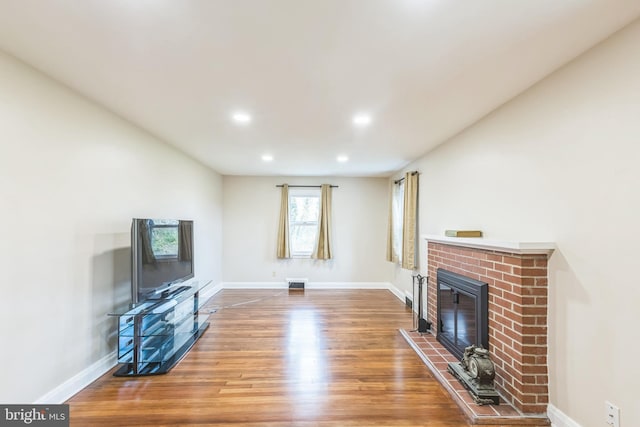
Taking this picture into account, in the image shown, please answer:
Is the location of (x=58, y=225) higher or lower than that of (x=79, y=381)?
higher

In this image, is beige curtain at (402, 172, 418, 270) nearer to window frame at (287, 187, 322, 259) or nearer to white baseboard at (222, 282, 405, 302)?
white baseboard at (222, 282, 405, 302)

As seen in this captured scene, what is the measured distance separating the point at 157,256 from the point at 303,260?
11.7ft

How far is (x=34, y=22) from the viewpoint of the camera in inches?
56.0

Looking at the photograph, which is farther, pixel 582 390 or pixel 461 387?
pixel 461 387

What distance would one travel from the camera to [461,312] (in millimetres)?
2762

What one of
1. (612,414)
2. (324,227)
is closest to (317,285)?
(324,227)

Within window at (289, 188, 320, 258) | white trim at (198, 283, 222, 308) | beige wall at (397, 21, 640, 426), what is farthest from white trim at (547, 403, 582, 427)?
window at (289, 188, 320, 258)

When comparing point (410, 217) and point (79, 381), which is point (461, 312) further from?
point (79, 381)

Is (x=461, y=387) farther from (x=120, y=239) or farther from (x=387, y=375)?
(x=120, y=239)

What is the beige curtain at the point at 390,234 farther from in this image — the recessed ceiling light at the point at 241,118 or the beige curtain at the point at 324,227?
the recessed ceiling light at the point at 241,118

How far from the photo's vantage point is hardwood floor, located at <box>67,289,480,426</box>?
1.98m

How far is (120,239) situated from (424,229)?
381cm

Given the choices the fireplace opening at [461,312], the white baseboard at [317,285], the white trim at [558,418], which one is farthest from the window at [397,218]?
the white trim at [558,418]

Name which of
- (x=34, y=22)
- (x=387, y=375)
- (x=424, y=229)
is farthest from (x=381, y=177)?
(x=34, y=22)
